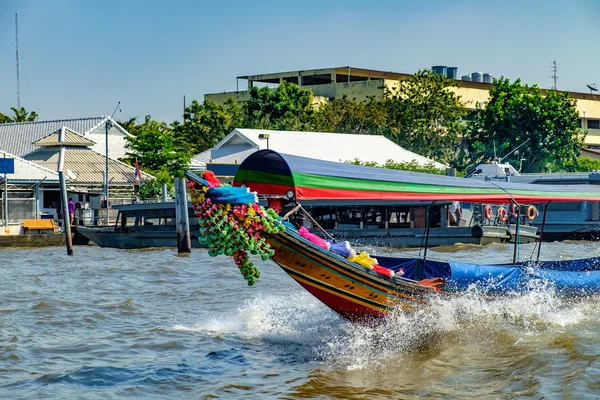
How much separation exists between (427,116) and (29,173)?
22256 millimetres

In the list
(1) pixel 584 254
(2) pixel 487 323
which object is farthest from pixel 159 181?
(2) pixel 487 323

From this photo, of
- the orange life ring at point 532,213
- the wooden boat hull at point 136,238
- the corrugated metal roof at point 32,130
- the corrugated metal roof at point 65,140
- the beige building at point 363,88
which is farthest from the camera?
the beige building at point 363,88

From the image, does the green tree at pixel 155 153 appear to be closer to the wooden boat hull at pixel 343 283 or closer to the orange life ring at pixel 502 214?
the orange life ring at pixel 502 214

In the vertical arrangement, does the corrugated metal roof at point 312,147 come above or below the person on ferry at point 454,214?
above

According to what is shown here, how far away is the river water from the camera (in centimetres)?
909

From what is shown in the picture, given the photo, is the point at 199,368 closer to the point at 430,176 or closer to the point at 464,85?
the point at 430,176

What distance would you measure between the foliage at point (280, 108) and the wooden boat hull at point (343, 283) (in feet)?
126

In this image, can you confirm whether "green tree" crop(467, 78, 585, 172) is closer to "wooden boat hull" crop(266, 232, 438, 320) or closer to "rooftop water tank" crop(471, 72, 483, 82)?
"rooftop water tank" crop(471, 72, 483, 82)

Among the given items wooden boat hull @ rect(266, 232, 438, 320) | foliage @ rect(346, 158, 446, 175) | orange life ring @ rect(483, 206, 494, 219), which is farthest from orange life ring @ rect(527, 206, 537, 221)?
foliage @ rect(346, 158, 446, 175)

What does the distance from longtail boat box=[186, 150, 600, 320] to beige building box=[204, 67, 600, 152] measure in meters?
41.3

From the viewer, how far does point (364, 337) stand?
10641mm

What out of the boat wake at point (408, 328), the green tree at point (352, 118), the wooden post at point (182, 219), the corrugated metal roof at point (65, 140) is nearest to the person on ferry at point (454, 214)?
the wooden post at point (182, 219)

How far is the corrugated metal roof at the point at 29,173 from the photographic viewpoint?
3110 centimetres

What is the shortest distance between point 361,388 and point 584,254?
1643 centimetres
